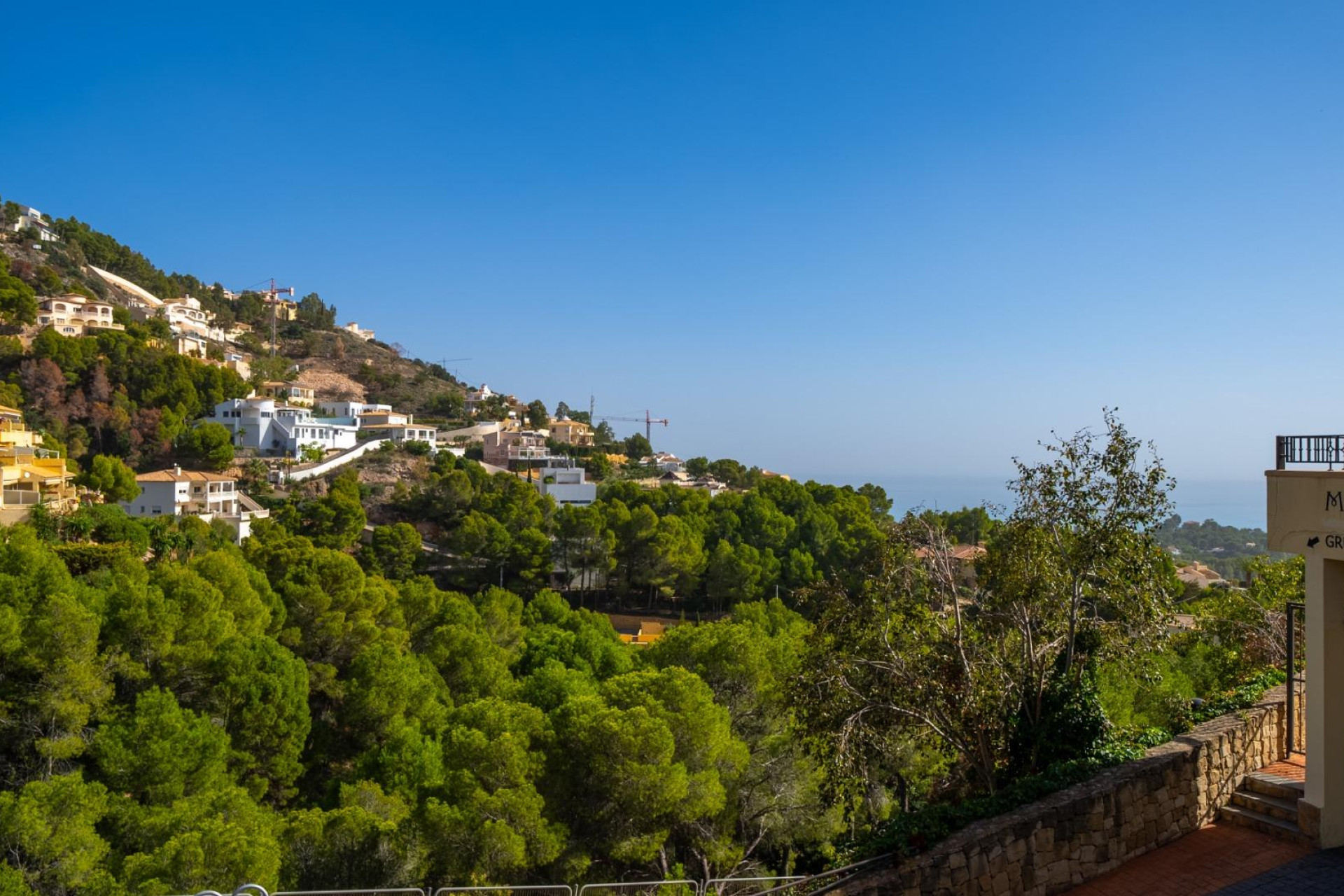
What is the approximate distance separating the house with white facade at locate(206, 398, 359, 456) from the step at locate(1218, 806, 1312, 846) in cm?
6687

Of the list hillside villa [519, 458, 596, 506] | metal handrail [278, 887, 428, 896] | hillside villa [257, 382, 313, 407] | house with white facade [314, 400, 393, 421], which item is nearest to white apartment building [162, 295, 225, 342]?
hillside villa [257, 382, 313, 407]

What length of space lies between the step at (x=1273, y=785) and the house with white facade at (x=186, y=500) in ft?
146

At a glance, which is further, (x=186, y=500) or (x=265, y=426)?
(x=265, y=426)

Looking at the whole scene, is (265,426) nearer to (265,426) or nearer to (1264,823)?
(265,426)

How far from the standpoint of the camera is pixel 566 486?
61969mm

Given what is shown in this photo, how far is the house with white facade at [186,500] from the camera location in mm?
45531

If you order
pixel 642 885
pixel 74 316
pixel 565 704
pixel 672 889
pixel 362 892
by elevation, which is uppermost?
pixel 74 316

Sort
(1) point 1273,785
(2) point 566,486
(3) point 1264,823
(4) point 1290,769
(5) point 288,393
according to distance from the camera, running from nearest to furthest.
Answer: (3) point 1264,823
(1) point 1273,785
(4) point 1290,769
(2) point 566,486
(5) point 288,393

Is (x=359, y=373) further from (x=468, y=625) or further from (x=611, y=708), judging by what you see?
(x=611, y=708)

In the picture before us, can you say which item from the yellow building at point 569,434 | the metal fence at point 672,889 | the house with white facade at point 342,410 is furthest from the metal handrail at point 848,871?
the yellow building at point 569,434

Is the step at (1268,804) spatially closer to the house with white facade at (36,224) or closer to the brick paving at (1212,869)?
the brick paving at (1212,869)

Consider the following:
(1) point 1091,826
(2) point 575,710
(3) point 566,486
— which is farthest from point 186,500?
(1) point 1091,826

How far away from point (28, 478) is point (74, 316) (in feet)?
150

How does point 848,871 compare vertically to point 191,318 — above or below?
below
